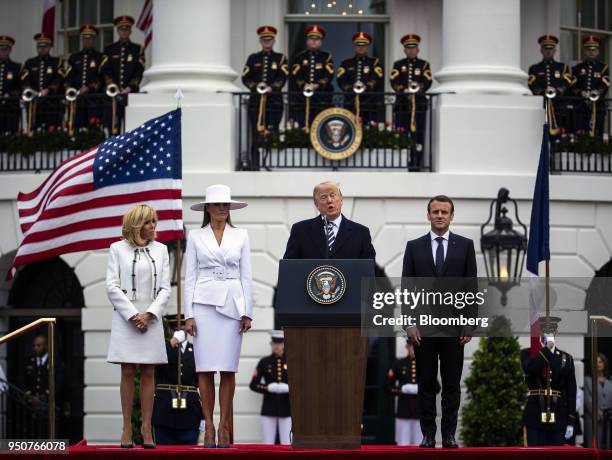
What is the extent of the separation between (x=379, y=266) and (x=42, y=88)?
5.50 m

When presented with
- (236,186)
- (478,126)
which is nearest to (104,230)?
(236,186)

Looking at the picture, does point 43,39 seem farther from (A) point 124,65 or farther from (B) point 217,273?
(B) point 217,273

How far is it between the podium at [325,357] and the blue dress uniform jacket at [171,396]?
139 inches

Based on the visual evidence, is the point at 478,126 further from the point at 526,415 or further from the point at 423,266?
the point at 423,266

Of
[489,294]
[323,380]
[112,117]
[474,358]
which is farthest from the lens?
[112,117]

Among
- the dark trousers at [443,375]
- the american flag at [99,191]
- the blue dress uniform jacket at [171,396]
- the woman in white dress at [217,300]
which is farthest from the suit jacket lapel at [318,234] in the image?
the american flag at [99,191]

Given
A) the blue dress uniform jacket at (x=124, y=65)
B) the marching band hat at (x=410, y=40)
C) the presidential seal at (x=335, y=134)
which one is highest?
the marching band hat at (x=410, y=40)

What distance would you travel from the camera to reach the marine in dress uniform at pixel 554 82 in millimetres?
23516

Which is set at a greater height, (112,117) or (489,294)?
(112,117)

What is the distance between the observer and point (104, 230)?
18172mm

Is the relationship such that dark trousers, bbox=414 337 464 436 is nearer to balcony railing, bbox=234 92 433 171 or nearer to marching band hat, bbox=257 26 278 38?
balcony railing, bbox=234 92 433 171

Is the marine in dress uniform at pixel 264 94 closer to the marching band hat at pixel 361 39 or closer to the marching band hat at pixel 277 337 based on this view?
the marching band hat at pixel 361 39

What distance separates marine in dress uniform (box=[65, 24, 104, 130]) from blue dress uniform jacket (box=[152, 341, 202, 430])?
7545mm

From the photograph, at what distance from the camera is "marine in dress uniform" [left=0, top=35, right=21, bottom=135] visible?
79.9 ft
